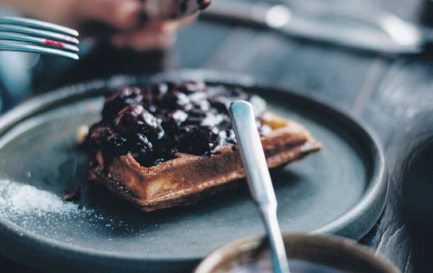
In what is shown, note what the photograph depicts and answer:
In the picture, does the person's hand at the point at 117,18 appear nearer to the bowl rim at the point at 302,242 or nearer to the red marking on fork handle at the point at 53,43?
the red marking on fork handle at the point at 53,43

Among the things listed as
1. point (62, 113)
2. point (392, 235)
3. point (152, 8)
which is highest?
point (152, 8)

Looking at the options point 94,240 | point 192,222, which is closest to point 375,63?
point 192,222

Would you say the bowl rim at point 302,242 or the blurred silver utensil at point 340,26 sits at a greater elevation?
the blurred silver utensil at point 340,26

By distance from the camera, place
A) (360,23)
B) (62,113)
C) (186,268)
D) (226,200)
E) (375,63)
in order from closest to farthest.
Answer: (186,268) < (226,200) < (62,113) < (375,63) < (360,23)

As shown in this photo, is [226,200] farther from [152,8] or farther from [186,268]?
[152,8]

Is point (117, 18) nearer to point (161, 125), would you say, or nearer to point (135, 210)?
point (161, 125)

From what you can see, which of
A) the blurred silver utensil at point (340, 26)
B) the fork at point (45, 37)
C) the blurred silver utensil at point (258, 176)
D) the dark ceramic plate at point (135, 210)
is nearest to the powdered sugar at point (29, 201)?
the dark ceramic plate at point (135, 210)
